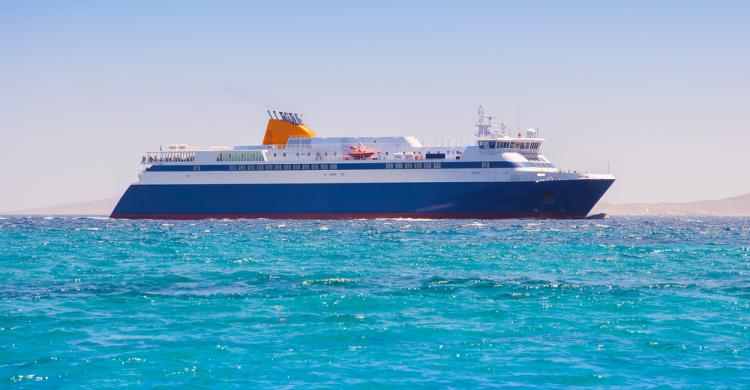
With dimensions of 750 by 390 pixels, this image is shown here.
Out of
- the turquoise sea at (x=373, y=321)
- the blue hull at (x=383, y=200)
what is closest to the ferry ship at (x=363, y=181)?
the blue hull at (x=383, y=200)

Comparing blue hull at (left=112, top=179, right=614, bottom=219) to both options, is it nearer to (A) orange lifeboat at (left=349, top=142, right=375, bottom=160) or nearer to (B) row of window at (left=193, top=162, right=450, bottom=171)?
(B) row of window at (left=193, top=162, right=450, bottom=171)

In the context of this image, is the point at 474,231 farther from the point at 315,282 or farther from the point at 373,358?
the point at 373,358

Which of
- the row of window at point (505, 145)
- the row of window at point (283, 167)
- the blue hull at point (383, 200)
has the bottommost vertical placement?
the blue hull at point (383, 200)

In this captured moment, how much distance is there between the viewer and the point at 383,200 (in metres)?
77.5

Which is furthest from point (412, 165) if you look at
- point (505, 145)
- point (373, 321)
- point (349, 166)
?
point (373, 321)

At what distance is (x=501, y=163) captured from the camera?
2977 inches

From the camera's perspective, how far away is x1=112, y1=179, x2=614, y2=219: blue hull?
247 feet

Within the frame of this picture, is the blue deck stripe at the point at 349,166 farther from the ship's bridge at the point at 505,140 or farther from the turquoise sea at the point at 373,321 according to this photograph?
the turquoise sea at the point at 373,321

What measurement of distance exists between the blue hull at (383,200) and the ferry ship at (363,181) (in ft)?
0.29

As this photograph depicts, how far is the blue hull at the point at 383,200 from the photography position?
75.4 m

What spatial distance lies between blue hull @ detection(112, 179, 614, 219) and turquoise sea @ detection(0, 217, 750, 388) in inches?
1582

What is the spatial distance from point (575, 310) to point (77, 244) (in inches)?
1235

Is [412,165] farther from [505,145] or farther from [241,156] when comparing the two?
[241,156]

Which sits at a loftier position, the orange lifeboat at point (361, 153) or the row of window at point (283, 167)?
the orange lifeboat at point (361, 153)
